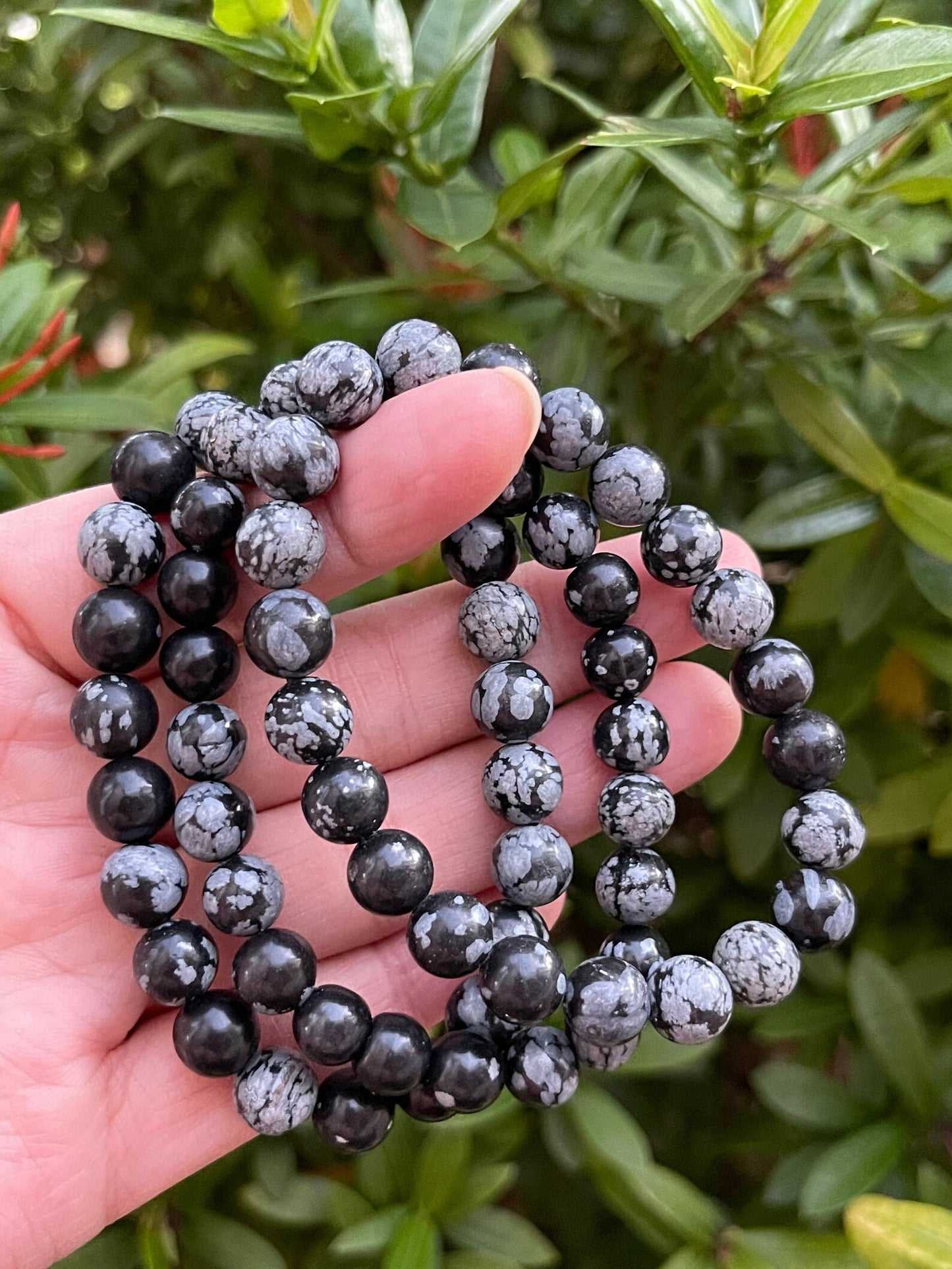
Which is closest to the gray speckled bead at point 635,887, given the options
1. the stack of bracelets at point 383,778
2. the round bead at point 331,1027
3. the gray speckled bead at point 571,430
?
the stack of bracelets at point 383,778

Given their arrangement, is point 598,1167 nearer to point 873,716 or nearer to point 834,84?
point 873,716

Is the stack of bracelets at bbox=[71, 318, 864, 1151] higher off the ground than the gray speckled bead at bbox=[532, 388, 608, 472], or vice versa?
the gray speckled bead at bbox=[532, 388, 608, 472]

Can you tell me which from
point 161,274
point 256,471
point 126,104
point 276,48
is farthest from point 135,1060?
point 126,104

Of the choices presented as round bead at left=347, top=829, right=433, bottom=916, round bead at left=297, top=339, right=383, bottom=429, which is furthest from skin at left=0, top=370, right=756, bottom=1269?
round bead at left=347, top=829, right=433, bottom=916

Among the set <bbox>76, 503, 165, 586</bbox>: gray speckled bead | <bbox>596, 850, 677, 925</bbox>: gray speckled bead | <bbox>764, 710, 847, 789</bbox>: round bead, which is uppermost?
<bbox>76, 503, 165, 586</bbox>: gray speckled bead

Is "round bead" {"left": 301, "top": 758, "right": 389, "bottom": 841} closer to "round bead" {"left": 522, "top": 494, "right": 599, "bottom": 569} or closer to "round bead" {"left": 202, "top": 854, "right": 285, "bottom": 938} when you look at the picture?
"round bead" {"left": 202, "top": 854, "right": 285, "bottom": 938}

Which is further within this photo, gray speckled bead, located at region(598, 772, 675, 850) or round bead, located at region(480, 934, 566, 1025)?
gray speckled bead, located at region(598, 772, 675, 850)

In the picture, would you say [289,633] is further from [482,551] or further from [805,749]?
[805,749]
